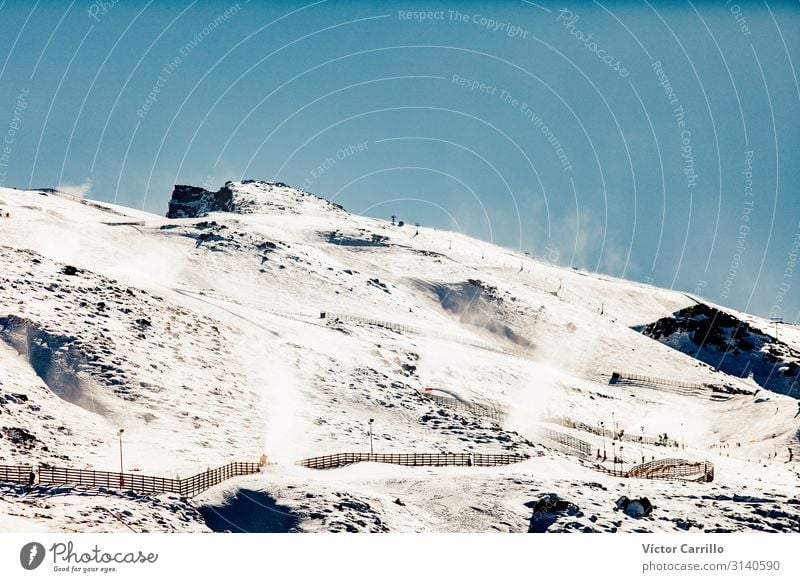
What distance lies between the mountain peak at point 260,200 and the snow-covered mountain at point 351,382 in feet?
45.1

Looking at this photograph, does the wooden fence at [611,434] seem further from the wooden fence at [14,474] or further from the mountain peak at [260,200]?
the mountain peak at [260,200]

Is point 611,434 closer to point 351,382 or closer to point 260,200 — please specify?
point 351,382

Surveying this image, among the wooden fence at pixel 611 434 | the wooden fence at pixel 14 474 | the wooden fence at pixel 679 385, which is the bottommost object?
the wooden fence at pixel 611 434

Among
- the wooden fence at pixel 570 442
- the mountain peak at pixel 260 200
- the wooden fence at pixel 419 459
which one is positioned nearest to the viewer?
the wooden fence at pixel 419 459

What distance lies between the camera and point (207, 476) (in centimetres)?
4706

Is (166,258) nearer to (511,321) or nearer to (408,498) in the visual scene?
(511,321)

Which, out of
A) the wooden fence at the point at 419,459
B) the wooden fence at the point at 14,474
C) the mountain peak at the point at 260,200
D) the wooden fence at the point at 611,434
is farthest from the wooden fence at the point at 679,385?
the mountain peak at the point at 260,200

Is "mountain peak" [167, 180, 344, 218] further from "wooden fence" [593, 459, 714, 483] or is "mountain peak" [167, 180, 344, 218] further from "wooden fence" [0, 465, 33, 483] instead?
"wooden fence" [0, 465, 33, 483]

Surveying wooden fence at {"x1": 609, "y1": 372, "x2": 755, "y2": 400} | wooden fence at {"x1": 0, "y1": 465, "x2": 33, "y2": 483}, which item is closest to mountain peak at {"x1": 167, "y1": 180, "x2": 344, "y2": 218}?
wooden fence at {"x1": 609, "y1": 372, "x2": 755, "y2": 400}

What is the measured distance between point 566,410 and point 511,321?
105 ft

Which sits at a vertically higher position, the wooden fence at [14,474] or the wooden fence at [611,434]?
the wooden fence at [14,474]

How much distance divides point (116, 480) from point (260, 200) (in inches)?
4736

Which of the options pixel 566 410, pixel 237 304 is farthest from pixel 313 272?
pixel 566 410

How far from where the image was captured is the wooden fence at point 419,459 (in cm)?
5509
